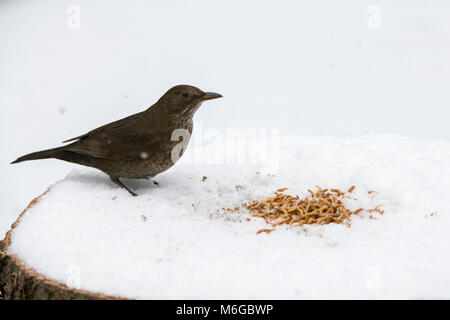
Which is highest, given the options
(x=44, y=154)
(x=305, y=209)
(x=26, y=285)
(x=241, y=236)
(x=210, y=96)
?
(x=210, y=96)

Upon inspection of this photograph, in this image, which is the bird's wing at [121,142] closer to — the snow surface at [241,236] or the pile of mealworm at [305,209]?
the snow surface at [241,236]

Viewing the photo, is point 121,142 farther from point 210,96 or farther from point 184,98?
point 210,96

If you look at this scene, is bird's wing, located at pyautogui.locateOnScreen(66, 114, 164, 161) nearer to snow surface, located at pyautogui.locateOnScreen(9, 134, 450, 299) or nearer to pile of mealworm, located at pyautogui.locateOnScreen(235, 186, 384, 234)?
snow surface, located at pyautogui.locateOnScreen(9, 134, 450, 299)

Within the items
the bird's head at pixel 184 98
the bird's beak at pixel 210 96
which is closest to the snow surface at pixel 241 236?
the bird's head at pixel 184 98

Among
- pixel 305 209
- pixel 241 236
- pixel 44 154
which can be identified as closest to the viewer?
pixel 241 236

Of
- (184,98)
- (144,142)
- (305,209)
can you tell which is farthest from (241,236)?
(184,98)

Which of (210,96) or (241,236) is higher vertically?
(210,96)
